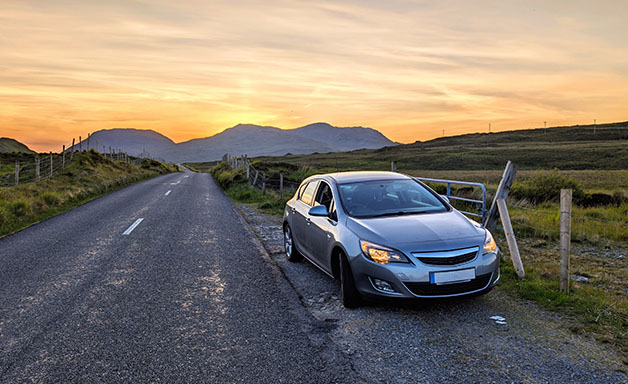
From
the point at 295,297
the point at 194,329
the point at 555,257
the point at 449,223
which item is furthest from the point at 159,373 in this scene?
the point at 555,257

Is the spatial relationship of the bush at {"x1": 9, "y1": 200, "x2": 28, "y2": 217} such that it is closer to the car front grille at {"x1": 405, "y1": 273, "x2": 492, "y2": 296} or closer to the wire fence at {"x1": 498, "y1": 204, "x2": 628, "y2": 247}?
the car front grille at {"x1": 405, "y1": 273, "x2": 492, "y2": 296}

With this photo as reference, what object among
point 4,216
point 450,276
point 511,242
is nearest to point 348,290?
point 450,276

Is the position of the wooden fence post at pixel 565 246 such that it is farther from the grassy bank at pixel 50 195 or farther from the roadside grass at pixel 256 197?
the grassy bank at pixel 50 195

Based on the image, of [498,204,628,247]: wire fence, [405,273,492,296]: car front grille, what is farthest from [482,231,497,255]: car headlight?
[498,204,628,247]: wire fence

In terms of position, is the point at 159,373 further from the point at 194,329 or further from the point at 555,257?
the point at 555,257

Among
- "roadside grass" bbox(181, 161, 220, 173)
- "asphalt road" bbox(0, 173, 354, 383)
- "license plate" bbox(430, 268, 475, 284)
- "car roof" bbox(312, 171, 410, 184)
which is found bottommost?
"asphalt road" bbox(0, 173, 354, 383)

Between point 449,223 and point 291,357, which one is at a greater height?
point 449,223

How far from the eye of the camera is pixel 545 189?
61.1ft

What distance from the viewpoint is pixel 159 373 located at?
12.0 feet

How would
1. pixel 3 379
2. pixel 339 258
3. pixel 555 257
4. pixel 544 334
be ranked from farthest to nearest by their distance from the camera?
1. pixel 555 257
2. pixel 339 258
3. pixel 544 334
4. pixel 3 379

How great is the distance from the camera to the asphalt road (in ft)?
12.2

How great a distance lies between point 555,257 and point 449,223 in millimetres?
4599

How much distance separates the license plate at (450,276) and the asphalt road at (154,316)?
4.33 ft

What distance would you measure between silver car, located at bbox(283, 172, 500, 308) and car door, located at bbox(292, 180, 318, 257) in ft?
0.75
